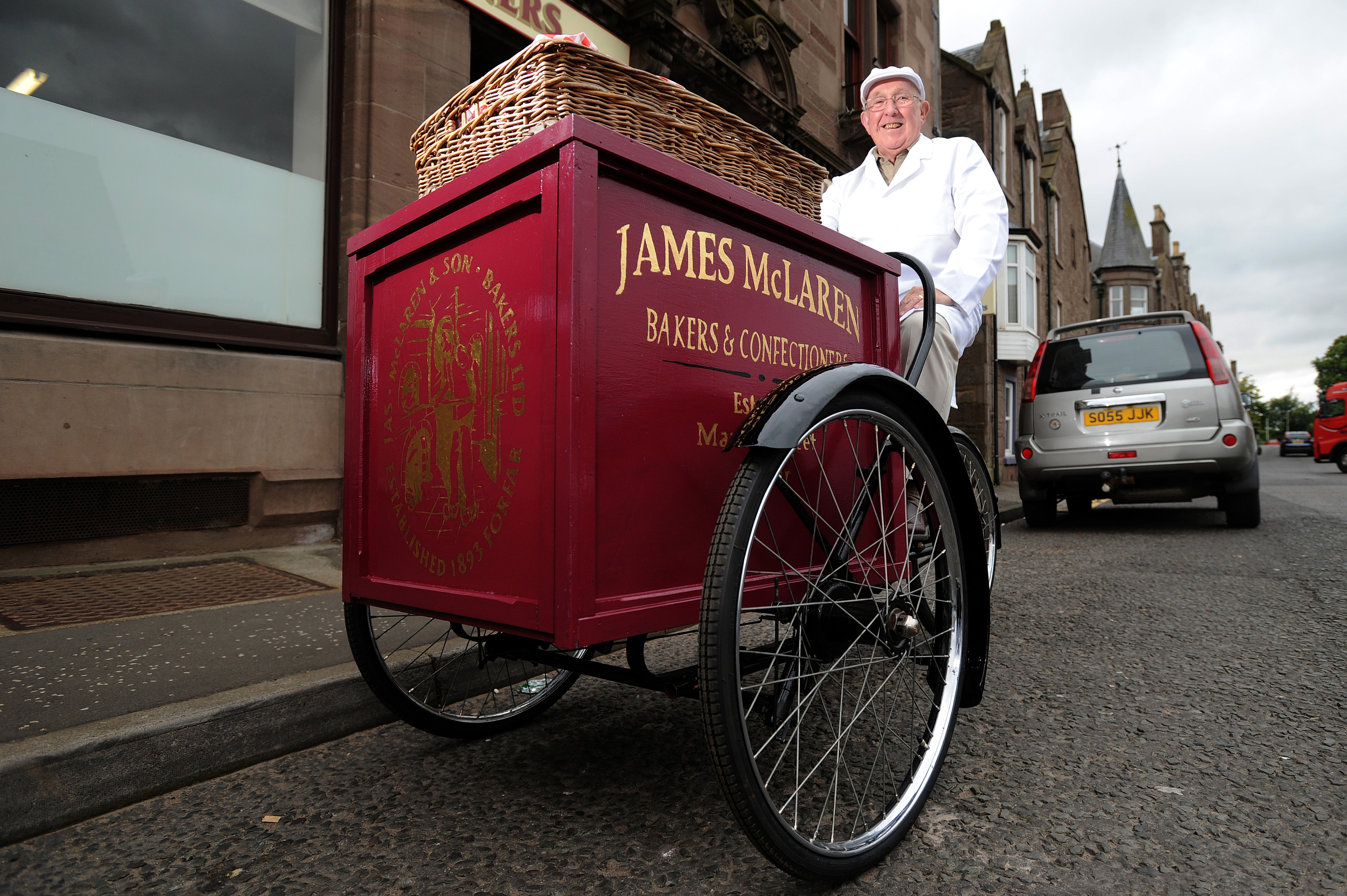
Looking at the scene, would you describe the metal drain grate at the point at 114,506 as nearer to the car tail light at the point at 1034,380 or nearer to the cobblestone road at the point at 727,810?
the cobblestone road at the point at 727,810

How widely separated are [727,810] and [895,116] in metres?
2.50

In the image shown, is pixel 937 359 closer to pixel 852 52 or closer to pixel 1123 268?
pixel 852 52

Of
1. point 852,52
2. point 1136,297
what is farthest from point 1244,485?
point 1136,297

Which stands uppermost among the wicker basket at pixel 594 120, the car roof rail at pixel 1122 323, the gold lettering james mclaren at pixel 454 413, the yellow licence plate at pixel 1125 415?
the car roof rail at pixel 1122 323

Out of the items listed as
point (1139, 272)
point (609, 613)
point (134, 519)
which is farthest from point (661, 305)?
point (1139, 272)

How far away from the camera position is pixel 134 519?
409 cm

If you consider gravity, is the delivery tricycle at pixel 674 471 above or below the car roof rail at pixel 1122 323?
below

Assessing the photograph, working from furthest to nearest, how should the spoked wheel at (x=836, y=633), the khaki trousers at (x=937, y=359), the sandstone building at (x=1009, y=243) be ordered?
the sandstone building at (x=1009, y=243) < the khaki trousers at (x=937, y=359) < the spoked wheel at (x=836, y=633)

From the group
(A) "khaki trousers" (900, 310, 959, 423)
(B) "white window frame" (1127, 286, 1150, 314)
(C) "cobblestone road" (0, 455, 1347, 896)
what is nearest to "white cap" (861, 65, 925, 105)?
(A) "khaki trousers" (900, 310, 959, 423)

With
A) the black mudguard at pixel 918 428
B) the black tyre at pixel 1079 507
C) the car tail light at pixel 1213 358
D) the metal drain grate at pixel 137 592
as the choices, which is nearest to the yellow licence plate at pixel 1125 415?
the car tail light at pixel 1213 358

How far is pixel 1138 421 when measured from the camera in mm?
6660

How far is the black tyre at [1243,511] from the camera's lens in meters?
6.77

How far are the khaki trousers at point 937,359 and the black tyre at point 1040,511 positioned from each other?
17.5 feet

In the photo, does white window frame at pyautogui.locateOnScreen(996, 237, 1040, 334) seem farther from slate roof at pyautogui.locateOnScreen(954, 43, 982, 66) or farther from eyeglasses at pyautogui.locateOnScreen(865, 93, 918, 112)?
eyeglasses at pyautogui.locateOnScreen(865, 93, 918, 112)
